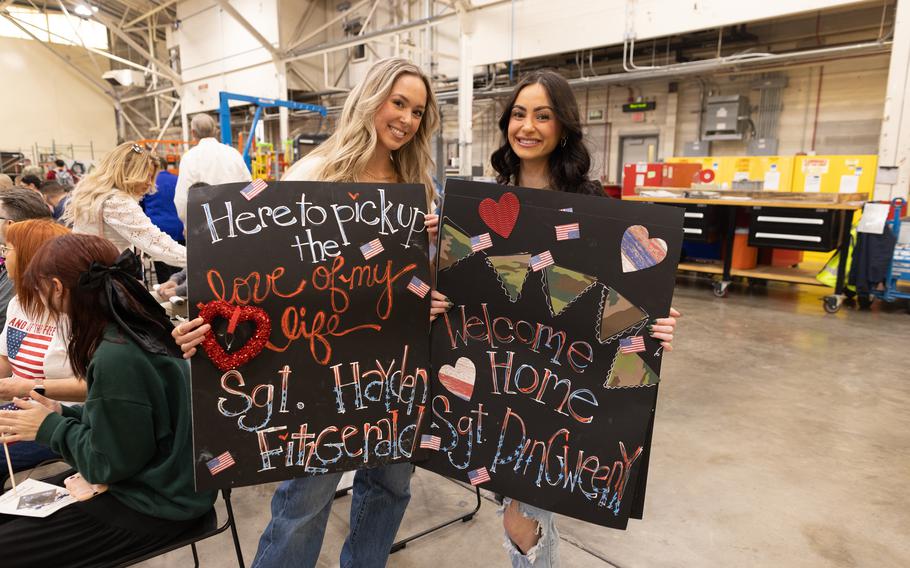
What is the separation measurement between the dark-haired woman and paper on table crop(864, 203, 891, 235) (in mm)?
4879

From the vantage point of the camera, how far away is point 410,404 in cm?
128

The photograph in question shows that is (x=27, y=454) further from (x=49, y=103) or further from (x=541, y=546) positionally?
(x=49, y=103)

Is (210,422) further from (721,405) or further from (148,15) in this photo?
(148,15)

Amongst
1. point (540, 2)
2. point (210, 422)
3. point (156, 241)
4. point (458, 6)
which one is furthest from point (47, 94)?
point (210, 422)

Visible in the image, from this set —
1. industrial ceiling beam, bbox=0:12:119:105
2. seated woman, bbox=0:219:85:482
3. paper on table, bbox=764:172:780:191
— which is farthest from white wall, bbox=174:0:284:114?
seated woman, bbox=0:219:85:482

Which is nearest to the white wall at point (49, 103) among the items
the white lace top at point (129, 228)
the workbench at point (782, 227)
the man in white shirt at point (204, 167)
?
the man in white shirt at point (204, 167)

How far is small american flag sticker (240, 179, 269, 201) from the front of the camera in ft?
3.79

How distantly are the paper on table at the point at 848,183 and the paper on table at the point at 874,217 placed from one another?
88.7 inches

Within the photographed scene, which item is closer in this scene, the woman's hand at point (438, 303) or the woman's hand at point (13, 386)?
the woman's hand at point (438, 303)

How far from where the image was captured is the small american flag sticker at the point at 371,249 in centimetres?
122

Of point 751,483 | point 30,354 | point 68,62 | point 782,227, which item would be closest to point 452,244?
point 30,354

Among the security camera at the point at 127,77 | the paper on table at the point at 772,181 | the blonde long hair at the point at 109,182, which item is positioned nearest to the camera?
the blonde long hair at the point at 109,182

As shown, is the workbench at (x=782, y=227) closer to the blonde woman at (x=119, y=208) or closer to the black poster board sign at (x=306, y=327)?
the blonde woman at (x=119, y=208)

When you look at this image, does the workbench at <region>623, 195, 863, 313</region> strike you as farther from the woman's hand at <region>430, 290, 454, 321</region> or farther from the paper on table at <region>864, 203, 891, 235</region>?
the woman's hand at <region>430, 290, 454, 321</region>
